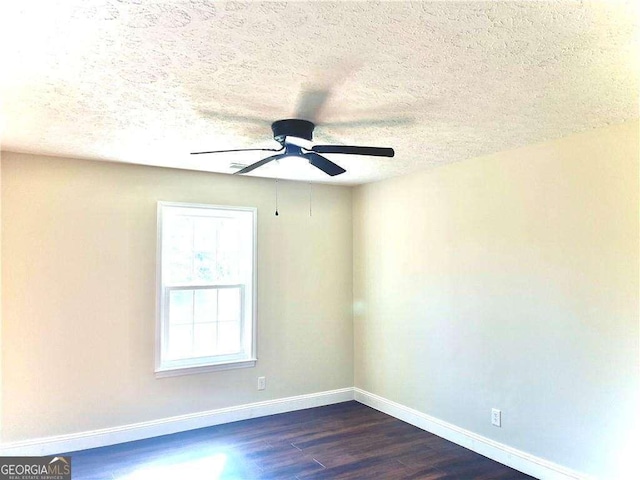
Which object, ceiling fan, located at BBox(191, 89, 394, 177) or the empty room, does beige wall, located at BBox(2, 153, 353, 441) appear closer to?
the empty room

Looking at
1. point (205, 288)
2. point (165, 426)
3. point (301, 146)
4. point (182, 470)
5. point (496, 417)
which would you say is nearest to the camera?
point (301, 146)

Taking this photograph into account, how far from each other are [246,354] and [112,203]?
1911 millimetres

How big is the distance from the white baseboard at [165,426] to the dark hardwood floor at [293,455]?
0.08 metres

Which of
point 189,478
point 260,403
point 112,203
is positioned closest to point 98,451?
point 189,478

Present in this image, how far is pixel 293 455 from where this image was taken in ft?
11.6

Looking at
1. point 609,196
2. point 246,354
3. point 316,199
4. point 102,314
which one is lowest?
point 246,354

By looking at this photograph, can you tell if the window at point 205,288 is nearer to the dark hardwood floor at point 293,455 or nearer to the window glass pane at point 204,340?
the window glass pane at point 204,340

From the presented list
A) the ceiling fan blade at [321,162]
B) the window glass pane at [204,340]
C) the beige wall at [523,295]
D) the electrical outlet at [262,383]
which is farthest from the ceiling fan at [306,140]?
the electrical outlet at [262,383]

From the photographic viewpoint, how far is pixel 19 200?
3.50m

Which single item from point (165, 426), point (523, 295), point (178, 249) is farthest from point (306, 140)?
point (165, 426)

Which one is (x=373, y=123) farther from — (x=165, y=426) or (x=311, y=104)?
(x=165, y=426)

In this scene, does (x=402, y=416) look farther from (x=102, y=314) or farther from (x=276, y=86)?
(x=276, y=86)

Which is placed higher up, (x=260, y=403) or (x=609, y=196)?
(x=609, y=196)

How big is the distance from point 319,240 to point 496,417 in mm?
2430
